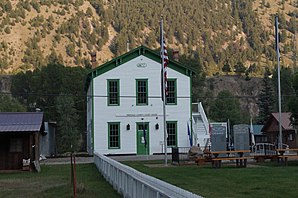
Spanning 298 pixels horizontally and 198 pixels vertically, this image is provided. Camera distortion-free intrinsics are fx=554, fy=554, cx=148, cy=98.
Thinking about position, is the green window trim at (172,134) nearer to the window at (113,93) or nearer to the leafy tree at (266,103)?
the window at (113,93)

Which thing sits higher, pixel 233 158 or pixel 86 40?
pixel 86 40

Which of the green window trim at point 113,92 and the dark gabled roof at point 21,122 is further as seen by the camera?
the green window trim at point 113,92

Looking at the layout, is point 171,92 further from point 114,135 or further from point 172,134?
point 114,135

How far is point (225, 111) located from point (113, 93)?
36.4 meters

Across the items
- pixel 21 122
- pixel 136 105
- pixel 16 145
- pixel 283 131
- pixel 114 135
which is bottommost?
pixel 16 145

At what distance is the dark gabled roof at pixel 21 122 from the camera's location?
1030 inches

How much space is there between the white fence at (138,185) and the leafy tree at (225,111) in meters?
56.7

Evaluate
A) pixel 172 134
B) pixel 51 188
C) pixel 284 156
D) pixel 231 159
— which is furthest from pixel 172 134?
pixel 51 188

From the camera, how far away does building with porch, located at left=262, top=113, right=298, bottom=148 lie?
54969 millimetres

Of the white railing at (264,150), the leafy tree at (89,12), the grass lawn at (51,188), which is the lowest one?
the grass lawn at (51,188)

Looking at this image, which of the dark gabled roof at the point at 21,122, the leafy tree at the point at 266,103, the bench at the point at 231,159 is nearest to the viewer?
the bench at the point at 231,159

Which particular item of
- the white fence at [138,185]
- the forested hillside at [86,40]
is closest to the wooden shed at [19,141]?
the white fence at [138,185]

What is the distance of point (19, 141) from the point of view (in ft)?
92.5

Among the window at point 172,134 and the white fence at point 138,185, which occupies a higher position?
the window at point 172,134
